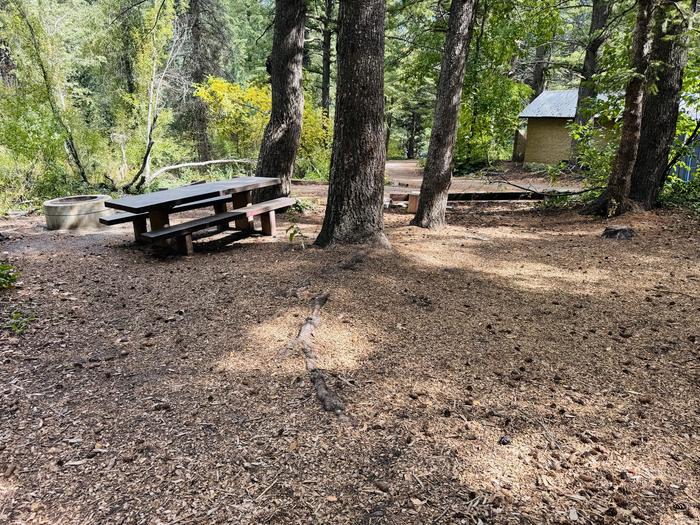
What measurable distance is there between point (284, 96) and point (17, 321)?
→ 18.4ft

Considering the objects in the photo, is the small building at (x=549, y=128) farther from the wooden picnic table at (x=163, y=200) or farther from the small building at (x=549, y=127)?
the wooden picnic table at (x=163, y=200)

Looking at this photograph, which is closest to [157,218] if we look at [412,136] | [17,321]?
[17,321]

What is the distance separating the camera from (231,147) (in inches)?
647

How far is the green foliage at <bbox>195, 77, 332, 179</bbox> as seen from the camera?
1392 cm

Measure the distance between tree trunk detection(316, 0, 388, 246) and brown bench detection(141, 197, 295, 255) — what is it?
1.32 m

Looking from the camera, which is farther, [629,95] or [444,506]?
[629,95]

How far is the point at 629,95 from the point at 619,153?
33.9 inches

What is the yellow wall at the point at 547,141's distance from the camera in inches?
758

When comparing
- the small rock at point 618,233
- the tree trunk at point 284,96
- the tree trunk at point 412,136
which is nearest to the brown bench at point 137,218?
the tree trunk at point 284,96

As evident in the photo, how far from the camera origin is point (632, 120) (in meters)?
6.70

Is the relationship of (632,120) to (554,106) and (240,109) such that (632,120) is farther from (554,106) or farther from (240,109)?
(554,106)

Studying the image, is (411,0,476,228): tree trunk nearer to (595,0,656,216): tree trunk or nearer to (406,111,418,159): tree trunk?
(595,0,656,216): tree trunk

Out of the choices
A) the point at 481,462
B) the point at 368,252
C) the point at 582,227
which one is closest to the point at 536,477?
the point at 481,462

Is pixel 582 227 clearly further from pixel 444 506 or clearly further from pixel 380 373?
pixel 444 506
